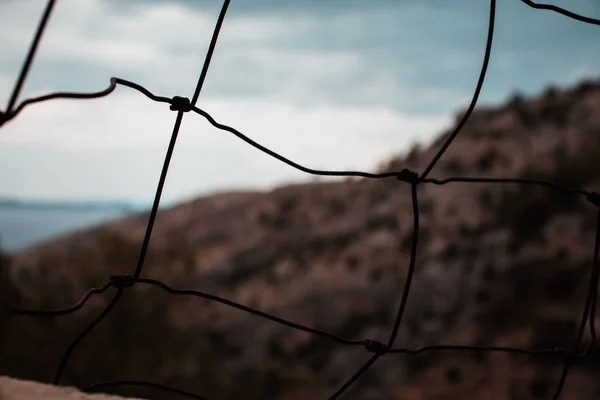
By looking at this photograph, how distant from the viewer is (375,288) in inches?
257

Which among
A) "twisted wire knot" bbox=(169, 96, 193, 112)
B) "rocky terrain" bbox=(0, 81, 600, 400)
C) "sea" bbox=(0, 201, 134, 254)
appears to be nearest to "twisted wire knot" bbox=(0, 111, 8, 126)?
"twisted wire knot" bbox=(169, 96, 193, 112)

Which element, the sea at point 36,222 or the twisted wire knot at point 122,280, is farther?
the sea at point 36,222

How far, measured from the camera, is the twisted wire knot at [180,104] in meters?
0.41

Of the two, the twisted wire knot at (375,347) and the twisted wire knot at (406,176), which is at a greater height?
the twisted wire knot at (406,176)

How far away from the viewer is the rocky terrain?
3920mm

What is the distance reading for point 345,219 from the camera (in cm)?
863

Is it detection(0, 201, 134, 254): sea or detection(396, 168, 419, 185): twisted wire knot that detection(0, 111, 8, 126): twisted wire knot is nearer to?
detection(396, 168, 419, 185): twisted wire knot

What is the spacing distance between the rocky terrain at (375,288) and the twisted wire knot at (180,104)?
261 cm

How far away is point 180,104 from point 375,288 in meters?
6.23

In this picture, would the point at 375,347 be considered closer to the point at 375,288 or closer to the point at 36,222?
the point at 375,288

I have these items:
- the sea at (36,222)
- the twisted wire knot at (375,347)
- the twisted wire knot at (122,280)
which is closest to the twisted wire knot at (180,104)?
the twisted wire knot at (122,280)

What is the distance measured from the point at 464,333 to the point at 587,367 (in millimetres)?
985

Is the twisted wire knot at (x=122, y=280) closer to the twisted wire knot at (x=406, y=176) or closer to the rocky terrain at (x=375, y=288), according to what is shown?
the twisted wire knot at (x=406, y=176)

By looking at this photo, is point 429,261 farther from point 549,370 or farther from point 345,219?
point 345,219
